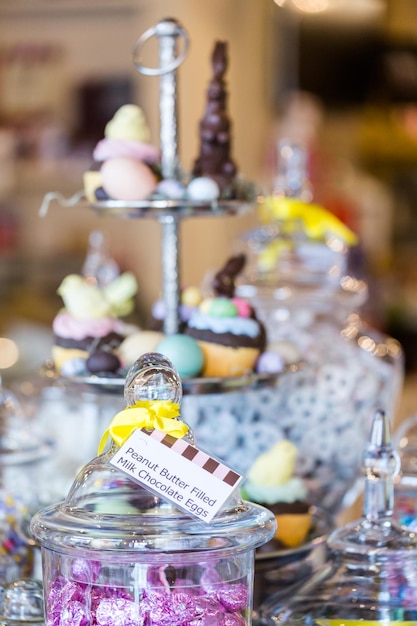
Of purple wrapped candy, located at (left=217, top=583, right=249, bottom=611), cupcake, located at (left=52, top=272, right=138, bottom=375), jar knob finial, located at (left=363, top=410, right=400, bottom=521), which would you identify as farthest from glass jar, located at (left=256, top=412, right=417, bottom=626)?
cupcake, located at (left=52, top=272, right=138, bottom=375)

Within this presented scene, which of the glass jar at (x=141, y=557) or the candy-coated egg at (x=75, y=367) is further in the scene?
the candy-coated egg at (x=75, y=367)

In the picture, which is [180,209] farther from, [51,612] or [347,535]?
[51,612]

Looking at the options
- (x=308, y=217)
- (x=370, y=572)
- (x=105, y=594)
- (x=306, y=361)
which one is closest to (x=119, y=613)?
(x=105, y=594)

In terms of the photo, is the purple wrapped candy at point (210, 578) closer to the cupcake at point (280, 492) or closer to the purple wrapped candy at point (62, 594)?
the purple wrapped candy at point (62, 594)

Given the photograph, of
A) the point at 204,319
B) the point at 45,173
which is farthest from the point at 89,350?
the point at 45,173

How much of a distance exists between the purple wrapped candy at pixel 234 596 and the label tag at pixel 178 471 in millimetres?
55

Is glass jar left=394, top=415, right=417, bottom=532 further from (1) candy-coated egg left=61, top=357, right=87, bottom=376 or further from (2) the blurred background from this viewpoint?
(2) the blurred background

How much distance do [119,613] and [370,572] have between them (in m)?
0.28

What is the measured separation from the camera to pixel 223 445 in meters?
1.35

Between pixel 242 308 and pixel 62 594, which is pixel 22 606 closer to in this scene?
pixel 62 594

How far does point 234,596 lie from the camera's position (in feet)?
2.72

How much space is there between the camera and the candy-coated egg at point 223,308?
1297 mm

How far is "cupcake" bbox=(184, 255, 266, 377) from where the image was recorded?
1.28 metres

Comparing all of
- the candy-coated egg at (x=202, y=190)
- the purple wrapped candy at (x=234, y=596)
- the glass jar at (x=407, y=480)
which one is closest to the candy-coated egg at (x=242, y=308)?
the candy-coated egg at (x=202, y=190)
